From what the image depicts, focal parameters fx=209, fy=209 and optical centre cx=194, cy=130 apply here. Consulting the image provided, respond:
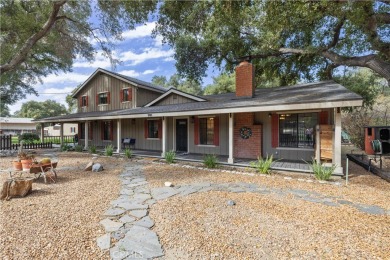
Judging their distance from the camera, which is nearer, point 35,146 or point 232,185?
point 232,185

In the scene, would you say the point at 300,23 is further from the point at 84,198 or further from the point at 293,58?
the point at 84,198

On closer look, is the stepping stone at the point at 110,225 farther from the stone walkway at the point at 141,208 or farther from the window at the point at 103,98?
the window at the point at 103,98

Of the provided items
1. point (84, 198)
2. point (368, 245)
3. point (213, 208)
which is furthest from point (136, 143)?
point (368, 245)

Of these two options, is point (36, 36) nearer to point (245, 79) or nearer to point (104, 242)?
point (245, 79)

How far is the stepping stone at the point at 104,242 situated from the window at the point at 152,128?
34.0 feet

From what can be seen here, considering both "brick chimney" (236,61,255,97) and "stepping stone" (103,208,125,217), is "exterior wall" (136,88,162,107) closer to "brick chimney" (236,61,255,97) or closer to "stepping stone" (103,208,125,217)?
"brick chimney" (236,61,255,97)

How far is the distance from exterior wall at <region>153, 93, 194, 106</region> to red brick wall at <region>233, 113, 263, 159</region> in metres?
3.49

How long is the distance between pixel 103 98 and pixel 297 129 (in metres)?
14.4

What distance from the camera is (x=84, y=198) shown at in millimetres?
4988

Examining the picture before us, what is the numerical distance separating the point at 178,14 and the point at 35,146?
16010mm

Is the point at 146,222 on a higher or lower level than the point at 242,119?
lower

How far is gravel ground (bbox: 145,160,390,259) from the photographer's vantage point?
9.33 feet

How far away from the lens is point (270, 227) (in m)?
3.52

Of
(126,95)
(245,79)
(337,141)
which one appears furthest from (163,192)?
(126,95)
